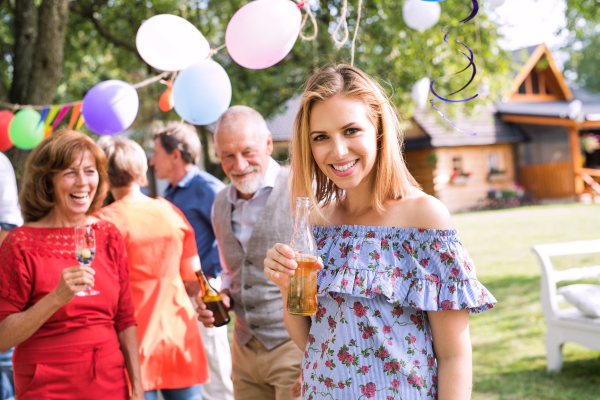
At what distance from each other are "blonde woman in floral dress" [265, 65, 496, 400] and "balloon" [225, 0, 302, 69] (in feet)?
2.30

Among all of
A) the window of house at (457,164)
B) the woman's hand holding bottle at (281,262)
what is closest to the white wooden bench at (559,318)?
the woman's hand holding bottle at (281,262)

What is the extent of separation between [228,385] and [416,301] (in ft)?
9.73

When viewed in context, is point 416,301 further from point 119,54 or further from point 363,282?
point 119,54

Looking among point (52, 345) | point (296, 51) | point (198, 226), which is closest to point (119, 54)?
point (296, 51)

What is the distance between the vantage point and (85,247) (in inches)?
87.3

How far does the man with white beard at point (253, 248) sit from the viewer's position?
2.59 m

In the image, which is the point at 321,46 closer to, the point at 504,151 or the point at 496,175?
the point at 496,175

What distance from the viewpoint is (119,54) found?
35.9 feet

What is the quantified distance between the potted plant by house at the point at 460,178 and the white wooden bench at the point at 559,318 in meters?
17.6

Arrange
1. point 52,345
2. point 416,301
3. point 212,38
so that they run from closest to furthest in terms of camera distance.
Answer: point 416,301 → point 52,345 → point 212,38

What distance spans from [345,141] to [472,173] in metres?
22.2

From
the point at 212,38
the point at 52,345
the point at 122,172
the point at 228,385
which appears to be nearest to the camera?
the point at 52,345

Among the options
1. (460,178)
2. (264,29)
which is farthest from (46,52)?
(460,178)

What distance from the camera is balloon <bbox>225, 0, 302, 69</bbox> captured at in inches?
94.6
